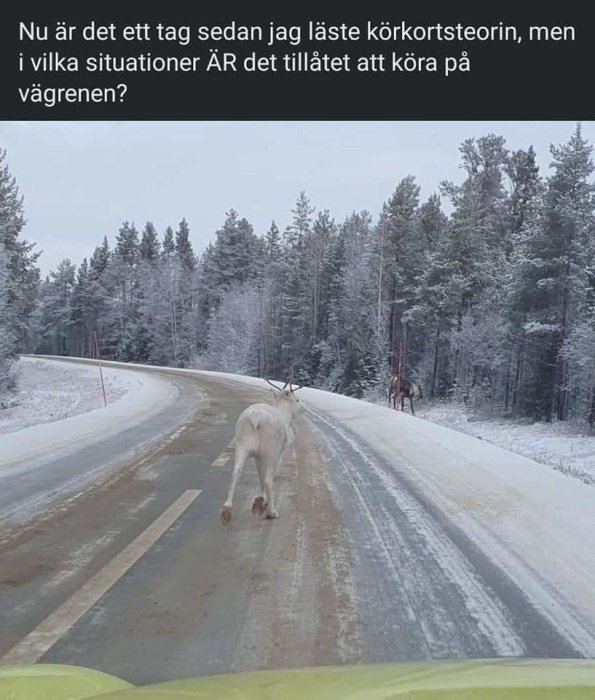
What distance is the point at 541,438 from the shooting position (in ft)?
65.4

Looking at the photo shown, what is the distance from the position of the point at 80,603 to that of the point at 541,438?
18.5 metres

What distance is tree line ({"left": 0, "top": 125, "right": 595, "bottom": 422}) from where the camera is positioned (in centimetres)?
2627

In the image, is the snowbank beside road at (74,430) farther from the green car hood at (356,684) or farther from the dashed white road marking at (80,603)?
the green car hood at (356,684)

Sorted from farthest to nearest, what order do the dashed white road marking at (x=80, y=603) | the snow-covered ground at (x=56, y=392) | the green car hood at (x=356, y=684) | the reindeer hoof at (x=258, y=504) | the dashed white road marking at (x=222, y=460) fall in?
the snow-covered ground at (x=56, y=392), the dashed white road marking at (x=222, y=460), the reindeer hoof at (x=258, y=504), the dashed white road marking at (x=80, y=603), the green car hood at (x=356, y=684)

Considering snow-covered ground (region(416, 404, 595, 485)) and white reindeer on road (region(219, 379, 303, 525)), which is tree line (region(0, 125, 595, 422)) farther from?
white reindeer on road (region(219, 379, 303, 525))

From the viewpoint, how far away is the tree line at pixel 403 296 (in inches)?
1034

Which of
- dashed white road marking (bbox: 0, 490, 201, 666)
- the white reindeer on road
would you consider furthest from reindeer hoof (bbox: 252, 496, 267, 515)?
dashed white road marking (bbox: 0, 490, 201, 666)

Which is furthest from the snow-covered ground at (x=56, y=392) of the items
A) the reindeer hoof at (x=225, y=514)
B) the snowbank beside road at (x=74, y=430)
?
the reindeer hoof at (x=225, y=514)

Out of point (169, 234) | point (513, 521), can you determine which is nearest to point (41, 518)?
point (513, 521)

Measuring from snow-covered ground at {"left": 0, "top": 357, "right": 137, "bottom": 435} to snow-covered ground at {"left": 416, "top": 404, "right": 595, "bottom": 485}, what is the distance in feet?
46.2

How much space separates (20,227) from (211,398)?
1032 inches

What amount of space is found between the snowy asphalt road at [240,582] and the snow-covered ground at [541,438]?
702 cm

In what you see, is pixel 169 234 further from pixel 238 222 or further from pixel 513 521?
pixel 513 521

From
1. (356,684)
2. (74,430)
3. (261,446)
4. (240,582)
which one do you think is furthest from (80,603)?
(74,430)
